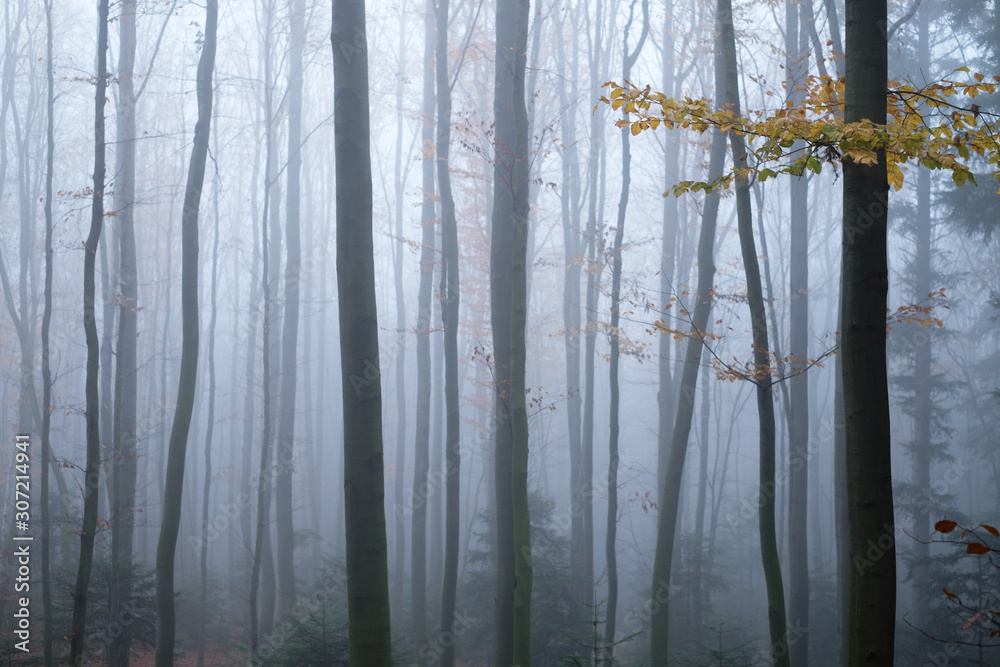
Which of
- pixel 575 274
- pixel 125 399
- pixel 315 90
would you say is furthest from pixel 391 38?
pixel 125 399

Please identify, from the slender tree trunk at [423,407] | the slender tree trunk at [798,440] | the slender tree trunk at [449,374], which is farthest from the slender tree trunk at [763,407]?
the slender tree trunk at [423,407]

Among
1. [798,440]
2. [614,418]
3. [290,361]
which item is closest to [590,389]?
[614,418]

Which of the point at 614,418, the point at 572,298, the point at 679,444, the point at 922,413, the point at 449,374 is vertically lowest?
the point at 922,413

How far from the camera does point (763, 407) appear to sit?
571 cm

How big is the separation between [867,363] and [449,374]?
5954mm

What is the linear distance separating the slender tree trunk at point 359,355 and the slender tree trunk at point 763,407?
2.97 m

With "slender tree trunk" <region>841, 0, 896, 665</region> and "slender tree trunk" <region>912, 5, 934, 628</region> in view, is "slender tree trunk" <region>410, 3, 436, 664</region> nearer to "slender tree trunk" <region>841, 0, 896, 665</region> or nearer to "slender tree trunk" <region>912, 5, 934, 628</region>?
"slender tree trunk" <region>841, 0, 896, 665</region>

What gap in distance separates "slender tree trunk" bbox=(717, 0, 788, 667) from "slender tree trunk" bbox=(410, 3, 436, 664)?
4.77 metres

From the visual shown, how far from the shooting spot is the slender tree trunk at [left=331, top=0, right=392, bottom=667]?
428 centimetres

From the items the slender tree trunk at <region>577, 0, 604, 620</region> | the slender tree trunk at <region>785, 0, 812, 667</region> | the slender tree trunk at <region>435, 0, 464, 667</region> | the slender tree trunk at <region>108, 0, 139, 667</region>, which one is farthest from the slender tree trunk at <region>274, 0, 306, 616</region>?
the slender tree trunk at <region>785, 0, 812, 667</region>

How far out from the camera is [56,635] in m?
9.31

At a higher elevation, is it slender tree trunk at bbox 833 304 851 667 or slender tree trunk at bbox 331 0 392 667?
slender tree trunk at bbox 331 0 392 667

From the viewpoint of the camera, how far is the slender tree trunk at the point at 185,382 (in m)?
7.37

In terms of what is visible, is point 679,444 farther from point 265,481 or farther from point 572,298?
point 572,298
